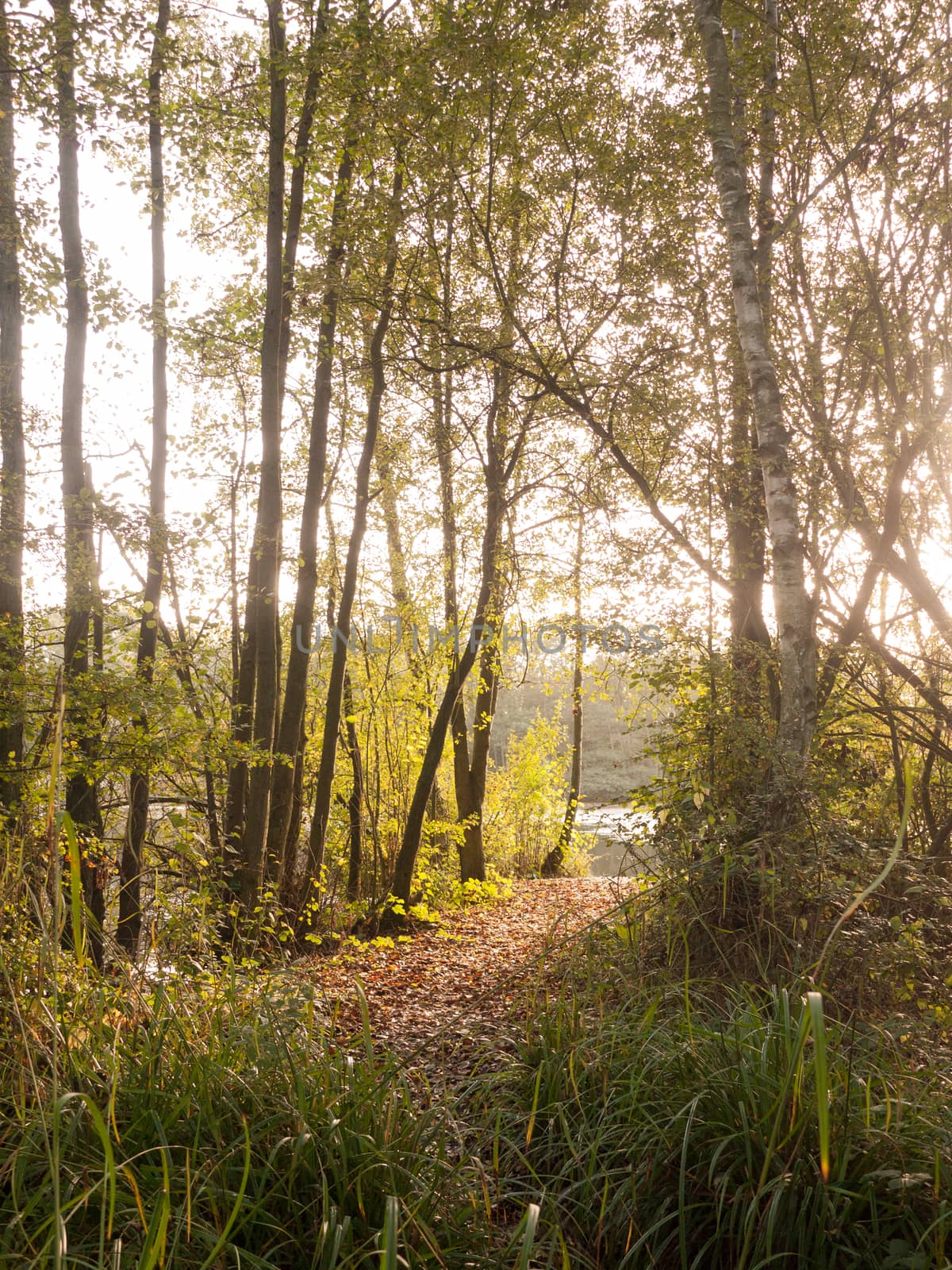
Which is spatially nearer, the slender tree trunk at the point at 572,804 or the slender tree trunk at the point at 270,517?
the slender tree trunk at the point at 270,517

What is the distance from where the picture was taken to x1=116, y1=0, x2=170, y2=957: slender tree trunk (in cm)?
597

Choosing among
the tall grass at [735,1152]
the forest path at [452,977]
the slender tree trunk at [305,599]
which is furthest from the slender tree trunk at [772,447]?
the slender tree trunk at [305,599]

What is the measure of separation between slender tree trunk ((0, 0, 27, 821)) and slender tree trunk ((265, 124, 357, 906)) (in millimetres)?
2152

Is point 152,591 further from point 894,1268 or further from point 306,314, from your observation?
point 894,1268

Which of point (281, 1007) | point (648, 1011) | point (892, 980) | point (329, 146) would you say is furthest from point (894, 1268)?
point (329, 146)

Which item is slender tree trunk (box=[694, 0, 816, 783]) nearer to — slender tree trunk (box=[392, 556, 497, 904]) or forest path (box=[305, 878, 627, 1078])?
forest path (box=[305, 878, 627, 1078])

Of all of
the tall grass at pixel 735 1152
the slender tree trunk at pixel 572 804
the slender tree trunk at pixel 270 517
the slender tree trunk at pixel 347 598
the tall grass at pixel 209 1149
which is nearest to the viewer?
the tall grass at pixel 209 1149

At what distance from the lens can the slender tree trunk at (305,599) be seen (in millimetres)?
6914

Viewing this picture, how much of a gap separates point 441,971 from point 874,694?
13.1ft

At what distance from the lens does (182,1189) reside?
2.03 meters

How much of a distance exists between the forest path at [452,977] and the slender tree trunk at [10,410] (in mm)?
2783

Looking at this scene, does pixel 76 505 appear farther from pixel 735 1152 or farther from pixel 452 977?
pixel 735 1152
